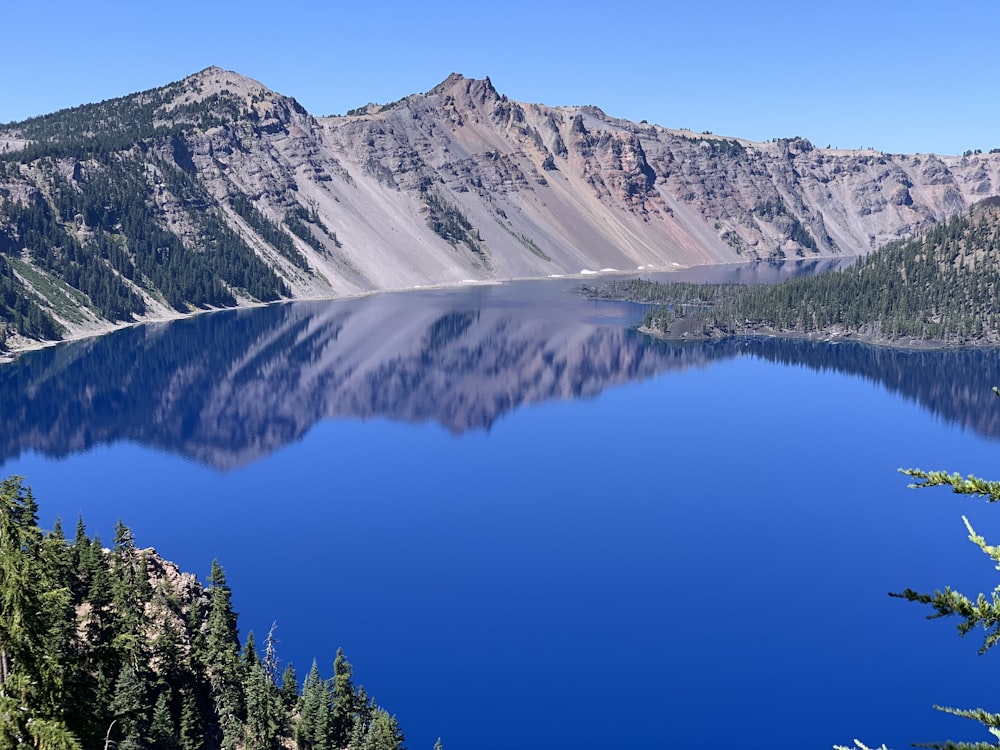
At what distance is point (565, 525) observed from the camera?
9706 cm

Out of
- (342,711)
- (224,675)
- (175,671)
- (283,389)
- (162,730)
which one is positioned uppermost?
(283,389)

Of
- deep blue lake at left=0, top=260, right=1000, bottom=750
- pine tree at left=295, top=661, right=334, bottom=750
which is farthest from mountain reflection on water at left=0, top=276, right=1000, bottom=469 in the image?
pine tree at left=295, top=661, right=334, bottom=750

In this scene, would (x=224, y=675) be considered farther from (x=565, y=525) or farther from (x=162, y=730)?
(x=565, y=525)

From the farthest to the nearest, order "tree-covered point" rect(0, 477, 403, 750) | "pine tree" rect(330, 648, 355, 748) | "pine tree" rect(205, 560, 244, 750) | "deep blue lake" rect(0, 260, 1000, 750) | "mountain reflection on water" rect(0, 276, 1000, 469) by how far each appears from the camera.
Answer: "mountain reflection on water" rect(0, 276, 1000, 469), "deep blue lake" rect(0, 260, 1000, 750), "pine tree" rect(330, 648, 355, 748), "pine tree" rect(205, 560, 244, 750), "tree-covered point" rect(0, 477, 403, 750)

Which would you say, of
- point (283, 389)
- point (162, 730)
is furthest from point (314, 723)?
point (283, 389)

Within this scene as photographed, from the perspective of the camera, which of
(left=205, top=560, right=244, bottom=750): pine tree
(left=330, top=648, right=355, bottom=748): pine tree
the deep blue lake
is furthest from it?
the deep blue lake

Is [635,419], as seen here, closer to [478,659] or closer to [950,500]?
[950,500]

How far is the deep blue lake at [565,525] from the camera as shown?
207ft

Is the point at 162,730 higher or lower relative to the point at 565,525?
higher

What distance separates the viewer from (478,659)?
2660 inches

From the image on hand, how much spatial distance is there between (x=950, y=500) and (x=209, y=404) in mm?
106864

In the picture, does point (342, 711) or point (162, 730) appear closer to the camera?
point (162, 730)

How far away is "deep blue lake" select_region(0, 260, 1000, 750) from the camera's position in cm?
6306

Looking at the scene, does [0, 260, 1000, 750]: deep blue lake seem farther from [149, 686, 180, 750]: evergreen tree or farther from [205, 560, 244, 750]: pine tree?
[149, 686, 180, 750]: evergreen tree
